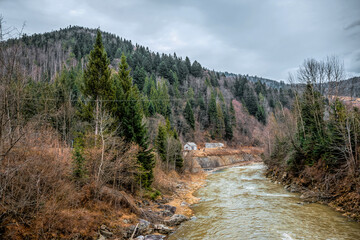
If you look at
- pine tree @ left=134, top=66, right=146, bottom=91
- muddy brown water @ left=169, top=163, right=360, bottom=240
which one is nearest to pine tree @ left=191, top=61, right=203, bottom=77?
pine tree @ left=134, top=66, right=146, bottom=91

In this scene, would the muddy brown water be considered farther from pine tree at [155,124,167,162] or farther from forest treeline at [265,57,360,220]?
pine tree at [155,124,167,162]

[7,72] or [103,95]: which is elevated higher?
[103,95]

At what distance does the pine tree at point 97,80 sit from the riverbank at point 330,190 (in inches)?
806

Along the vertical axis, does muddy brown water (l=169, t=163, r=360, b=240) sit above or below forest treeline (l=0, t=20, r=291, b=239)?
below

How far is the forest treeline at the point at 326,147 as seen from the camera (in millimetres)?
15258

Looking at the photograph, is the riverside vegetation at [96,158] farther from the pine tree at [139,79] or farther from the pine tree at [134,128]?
the pine tree at [139,79]

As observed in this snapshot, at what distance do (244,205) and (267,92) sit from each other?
379ft

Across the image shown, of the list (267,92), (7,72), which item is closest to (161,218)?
(7,72)

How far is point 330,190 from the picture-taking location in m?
16.6

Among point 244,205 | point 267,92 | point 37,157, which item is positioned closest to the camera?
point 37,157

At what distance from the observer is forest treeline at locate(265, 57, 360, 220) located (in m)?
15.3

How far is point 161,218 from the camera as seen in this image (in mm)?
13883

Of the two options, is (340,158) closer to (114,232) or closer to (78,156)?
(114,232)

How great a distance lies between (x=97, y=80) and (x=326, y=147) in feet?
73.6
